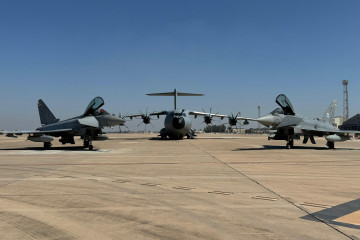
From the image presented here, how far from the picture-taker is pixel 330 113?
2919 cm

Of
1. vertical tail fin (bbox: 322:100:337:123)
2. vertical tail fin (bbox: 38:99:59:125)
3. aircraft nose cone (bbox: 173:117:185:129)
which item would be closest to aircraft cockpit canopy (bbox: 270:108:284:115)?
vertical tail fin (bbox: 322:100:337:123)

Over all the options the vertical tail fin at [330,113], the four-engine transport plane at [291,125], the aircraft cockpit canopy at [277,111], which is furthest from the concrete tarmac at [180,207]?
the vertical tail fin at [330,113]

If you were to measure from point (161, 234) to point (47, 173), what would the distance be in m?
7.89

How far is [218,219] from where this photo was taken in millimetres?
4781

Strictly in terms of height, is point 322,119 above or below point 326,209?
above

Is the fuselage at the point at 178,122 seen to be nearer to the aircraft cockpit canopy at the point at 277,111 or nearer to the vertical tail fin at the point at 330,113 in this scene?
the aircraft cockpit canopy at the point at 277,111

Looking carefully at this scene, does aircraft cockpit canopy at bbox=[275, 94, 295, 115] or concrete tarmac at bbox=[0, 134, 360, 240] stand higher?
aircraft cockpit canopy at bbox=[275, 94, 295, 115]

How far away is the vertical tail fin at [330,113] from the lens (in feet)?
93.1

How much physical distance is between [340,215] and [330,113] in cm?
2752

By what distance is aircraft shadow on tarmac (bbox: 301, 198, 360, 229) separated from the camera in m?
4.54

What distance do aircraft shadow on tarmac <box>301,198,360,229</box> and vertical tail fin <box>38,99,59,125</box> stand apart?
26.3 metres

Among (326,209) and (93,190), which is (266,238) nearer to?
(326,209)

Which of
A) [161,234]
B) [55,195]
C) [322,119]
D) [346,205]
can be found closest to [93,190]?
[55,195]

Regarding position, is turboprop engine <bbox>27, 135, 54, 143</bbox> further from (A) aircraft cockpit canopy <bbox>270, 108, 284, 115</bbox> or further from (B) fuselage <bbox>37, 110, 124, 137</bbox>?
(A) aircraft cockpit canopy <bbox>270, 108, 284, 115</bbox>
